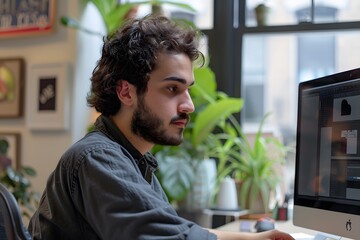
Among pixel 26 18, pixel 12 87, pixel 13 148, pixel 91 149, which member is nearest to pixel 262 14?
pixel 26 18

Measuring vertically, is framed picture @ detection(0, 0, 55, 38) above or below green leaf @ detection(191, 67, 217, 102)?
above

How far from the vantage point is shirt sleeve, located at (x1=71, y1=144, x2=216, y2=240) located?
1.09 m

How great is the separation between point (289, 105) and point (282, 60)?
0.27 meters

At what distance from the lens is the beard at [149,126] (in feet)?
4.43

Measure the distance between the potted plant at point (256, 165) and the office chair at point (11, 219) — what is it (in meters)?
1.79

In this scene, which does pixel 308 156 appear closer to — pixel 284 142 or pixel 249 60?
pixel 284 142

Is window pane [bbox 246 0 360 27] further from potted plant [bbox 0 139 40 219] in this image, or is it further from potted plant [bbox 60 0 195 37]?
potted plant [bbox 0 139 40 219]

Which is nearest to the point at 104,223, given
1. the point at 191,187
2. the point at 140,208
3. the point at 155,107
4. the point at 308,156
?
the point at 140,208

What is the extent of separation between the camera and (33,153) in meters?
3.48

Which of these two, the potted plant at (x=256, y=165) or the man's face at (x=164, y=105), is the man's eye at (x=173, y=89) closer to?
the man's face at (x=164, y=105)

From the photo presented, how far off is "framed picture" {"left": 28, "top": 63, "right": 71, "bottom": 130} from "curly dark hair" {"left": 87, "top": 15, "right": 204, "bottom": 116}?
1.90 meters

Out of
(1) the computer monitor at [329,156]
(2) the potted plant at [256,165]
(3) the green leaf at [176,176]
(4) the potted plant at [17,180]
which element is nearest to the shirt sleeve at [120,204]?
(1) the computer monitor at [329,156]

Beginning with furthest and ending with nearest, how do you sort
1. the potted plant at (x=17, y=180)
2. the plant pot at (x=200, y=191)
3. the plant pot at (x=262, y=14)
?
1. the plant pot at (x=262, y=14)
2. the potted plant at (x=17, y=180)
3. the plant pot at (x=200, y=191)

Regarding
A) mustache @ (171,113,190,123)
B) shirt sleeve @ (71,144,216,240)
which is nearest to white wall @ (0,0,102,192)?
mustache @ (171,113,190,123)
